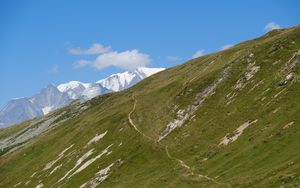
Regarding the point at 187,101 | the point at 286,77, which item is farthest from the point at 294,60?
the point at 187,101

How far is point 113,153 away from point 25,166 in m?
55.9

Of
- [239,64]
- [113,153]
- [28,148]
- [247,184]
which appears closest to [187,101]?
[239,64]

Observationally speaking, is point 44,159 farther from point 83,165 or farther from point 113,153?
point 113,153

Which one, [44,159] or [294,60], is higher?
[44,159]

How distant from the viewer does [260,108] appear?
3046 inches

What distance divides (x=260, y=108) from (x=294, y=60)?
49.5 feet

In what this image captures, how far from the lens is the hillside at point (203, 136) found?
61344 mm

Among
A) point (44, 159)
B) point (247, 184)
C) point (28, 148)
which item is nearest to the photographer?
point (247, 184)

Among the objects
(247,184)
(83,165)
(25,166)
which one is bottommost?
(247,184)

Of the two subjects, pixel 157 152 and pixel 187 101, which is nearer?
pixel 157 152

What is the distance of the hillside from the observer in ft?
201

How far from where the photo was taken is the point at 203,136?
82.6 metres

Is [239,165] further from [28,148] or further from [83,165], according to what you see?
[28,148]

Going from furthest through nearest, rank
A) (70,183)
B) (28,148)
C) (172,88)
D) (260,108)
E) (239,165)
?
(28,148) < (172,88) < (70,183) < (260,108) < (239,165)
